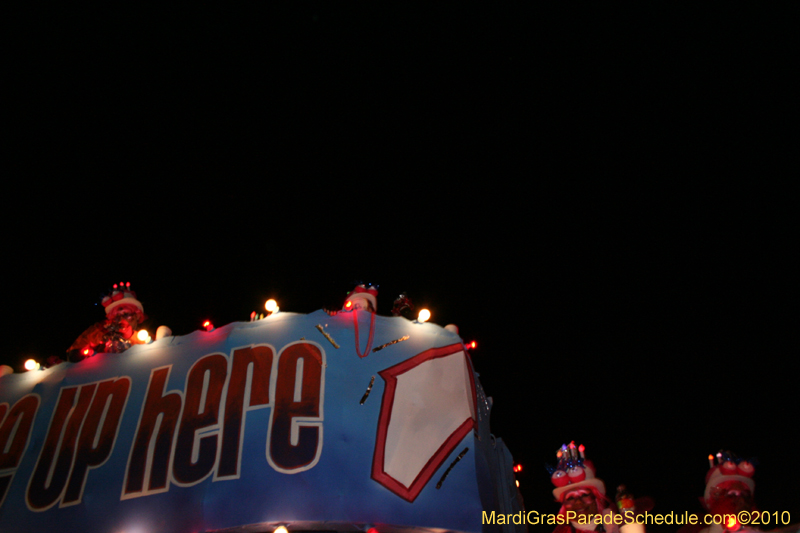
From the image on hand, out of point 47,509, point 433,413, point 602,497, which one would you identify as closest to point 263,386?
point 433,413

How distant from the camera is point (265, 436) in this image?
16.2ft

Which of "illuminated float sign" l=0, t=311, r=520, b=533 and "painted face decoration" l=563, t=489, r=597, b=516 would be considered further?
"painted face decoration" l=563, t=489, r=597, b=516

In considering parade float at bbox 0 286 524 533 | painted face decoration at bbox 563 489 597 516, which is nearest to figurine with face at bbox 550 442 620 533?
painted face decoration at bbox 563 489 597 516

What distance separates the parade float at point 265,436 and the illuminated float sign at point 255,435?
12 mm

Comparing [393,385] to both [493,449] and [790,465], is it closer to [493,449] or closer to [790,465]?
[493,449]

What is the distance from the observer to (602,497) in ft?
18.7

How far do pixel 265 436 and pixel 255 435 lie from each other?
0.32 ft

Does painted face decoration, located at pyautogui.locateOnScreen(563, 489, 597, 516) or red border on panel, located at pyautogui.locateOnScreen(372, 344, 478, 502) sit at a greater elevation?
red border on panel, located at pyautogui.locateOnScreen(372, 344, 478, 502)

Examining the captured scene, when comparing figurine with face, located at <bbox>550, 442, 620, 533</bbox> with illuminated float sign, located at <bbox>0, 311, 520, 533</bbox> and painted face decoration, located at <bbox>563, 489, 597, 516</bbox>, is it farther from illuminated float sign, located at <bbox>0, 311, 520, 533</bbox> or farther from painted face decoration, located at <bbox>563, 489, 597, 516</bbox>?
illuminated float sign, located at <bbox>0, 311, 520, 533</bbox>

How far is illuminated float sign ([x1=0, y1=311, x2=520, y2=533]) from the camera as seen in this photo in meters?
4.61

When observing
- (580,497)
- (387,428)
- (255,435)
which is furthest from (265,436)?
(580,497)

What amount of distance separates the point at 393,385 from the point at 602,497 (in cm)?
244

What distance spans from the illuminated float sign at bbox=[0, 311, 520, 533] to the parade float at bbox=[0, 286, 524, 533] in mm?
12

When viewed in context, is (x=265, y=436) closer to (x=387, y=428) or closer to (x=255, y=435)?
(x=255, y=435)
